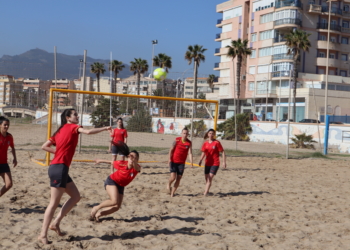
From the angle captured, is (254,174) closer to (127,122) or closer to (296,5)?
(127,122)

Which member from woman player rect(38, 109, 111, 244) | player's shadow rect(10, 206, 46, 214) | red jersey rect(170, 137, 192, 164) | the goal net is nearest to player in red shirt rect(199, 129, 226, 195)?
red jersey rect(170, 137, 192, 164)

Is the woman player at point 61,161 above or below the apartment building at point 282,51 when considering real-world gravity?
below

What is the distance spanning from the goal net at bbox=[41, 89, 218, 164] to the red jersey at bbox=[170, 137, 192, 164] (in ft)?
18.5

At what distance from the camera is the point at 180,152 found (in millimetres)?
8602

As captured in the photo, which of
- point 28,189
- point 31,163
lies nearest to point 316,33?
point 31,163

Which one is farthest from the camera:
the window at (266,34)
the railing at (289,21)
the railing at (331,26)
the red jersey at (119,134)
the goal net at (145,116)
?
the railing at (331,26)

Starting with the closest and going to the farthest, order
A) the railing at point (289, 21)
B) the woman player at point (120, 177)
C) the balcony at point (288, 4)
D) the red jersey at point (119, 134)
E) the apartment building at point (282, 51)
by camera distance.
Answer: the woman player at point (120, 177) < the red jersey at point (119, 134) < the apartment building at point (282, 51) < the railing at point (289, 21) < the balcony at point (288, 4)

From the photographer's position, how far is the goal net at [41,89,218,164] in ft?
49.6

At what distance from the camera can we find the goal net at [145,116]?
15133 millimetres

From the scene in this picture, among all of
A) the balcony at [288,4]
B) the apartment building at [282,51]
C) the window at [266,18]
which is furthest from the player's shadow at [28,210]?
the window at [266,18]

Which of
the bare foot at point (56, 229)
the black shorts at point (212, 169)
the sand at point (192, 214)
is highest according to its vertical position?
the black shorts at point (212, 169)

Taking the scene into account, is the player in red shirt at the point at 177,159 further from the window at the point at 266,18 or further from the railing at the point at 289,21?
the window at the point at 266,18

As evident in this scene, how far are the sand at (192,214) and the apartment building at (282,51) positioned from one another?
120 ft

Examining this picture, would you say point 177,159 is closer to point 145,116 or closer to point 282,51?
point 145,116
